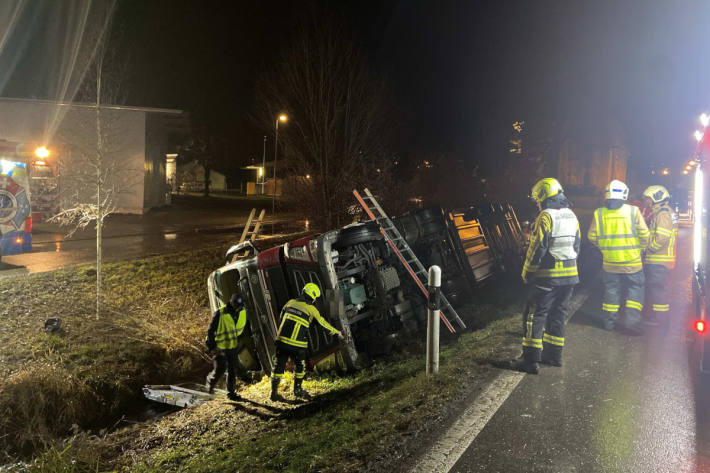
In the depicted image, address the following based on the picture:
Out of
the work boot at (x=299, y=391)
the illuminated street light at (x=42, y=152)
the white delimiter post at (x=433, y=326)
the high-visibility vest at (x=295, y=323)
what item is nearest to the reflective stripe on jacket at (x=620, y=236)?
the white delimiter post at (x=433, y=326)

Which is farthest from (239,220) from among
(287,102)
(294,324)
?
(294,324)

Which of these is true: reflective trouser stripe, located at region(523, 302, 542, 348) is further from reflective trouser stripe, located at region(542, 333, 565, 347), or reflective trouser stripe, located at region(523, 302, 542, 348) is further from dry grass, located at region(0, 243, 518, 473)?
dry grass, located at region(0, 243, 518, 473)

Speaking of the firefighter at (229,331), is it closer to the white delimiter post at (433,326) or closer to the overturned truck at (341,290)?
the overturned truck at (341,290)

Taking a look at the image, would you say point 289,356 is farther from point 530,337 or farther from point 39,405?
point 39,405

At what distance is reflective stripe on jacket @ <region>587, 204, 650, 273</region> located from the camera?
20.4 feet

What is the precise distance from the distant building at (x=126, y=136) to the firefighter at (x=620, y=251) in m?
16.0

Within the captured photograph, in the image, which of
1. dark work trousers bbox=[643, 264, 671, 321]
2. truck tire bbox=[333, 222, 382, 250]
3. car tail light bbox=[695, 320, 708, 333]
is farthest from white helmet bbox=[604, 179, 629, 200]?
truck tire bbox=[333, 222, 382, 250]

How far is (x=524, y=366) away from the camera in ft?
16.0

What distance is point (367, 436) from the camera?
12.0 feet

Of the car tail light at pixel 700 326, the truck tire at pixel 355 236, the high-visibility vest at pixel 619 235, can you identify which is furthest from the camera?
the high-visibility vest at pixel 619 235

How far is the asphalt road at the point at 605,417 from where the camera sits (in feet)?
10.8

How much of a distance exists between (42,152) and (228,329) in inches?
695

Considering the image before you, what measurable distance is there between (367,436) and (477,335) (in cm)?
298

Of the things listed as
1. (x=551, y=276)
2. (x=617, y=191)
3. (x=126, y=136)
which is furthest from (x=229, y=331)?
(x=126, y=136)
